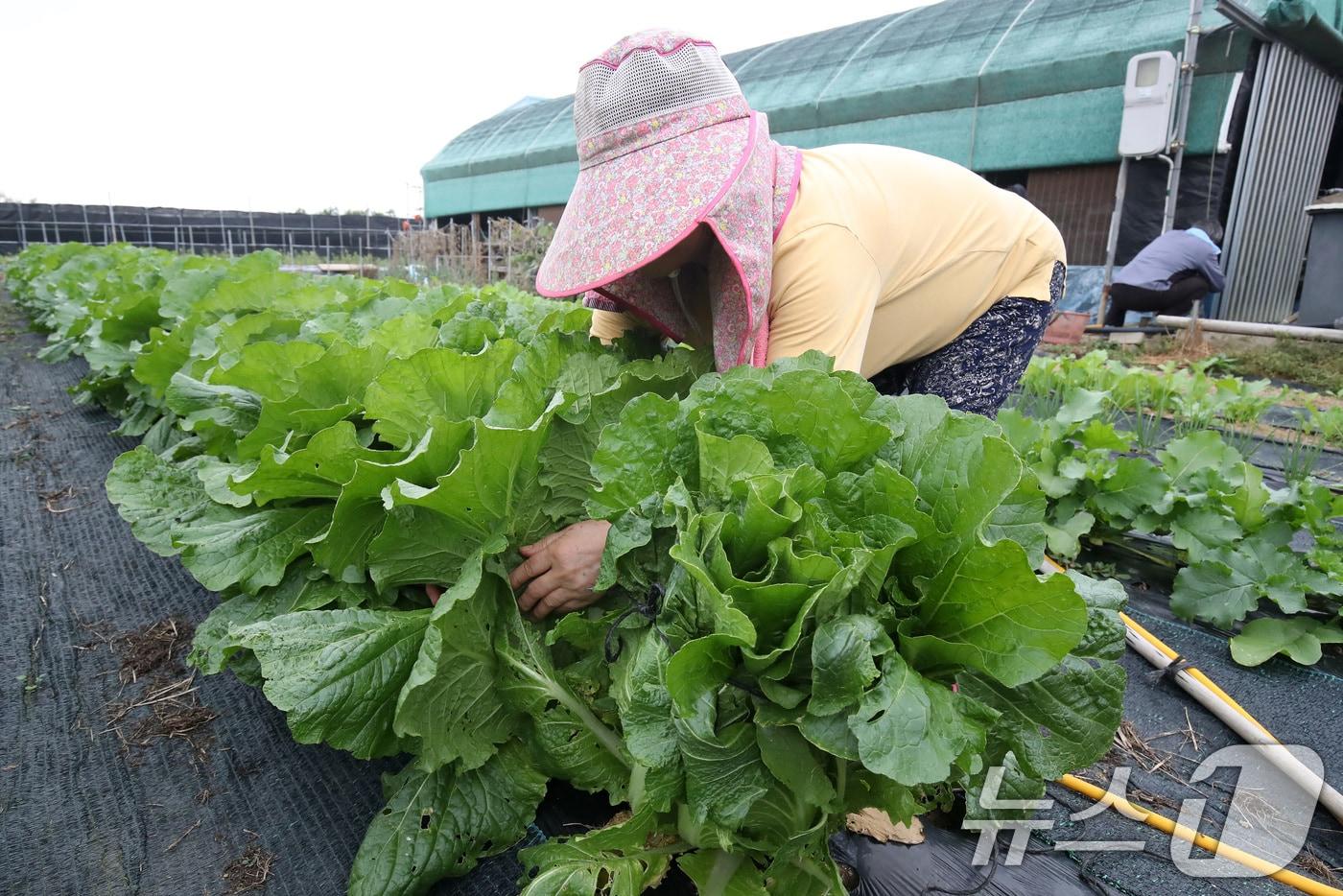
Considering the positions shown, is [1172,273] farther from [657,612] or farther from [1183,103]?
[657,612]

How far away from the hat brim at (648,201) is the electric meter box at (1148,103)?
10.1 metres

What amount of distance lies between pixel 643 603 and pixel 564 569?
0.21 meters

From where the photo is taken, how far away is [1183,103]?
31.2ft

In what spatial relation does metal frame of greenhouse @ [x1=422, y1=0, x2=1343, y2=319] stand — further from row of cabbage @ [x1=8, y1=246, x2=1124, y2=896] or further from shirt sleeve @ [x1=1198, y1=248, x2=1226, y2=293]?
row of cabbage @ [x1=8, y1=246, x2=1124, y2=896]

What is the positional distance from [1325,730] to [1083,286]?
9.99m

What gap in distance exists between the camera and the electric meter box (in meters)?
9.56

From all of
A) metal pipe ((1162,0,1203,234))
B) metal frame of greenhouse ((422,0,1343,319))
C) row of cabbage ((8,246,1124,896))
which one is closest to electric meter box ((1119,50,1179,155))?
metal pipe ((1162,0,1203,234))

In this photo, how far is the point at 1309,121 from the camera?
972 cm

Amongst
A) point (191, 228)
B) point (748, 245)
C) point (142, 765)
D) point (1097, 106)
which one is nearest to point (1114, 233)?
point (1097, 106)

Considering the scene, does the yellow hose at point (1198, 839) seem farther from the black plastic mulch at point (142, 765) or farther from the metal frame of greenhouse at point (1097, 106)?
the metal frame of greenhouse at point (1097, 106)

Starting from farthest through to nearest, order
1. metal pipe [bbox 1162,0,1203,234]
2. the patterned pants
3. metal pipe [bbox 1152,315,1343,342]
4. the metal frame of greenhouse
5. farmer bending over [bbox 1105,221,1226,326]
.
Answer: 1. the metal frame of greenhouse
2. metal pipe [bbox 1162,0,1203,234]
3. farmer bending over [bbox 1105,221,1226,326]
4. metal pipe [bbox 1152,315,1343,342]
5. the patterned pants

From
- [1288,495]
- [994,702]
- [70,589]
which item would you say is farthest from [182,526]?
[1288,495]

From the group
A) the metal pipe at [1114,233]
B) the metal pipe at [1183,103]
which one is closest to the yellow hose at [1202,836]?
the metal pipe at [1114,233]

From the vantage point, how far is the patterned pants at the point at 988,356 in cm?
233
